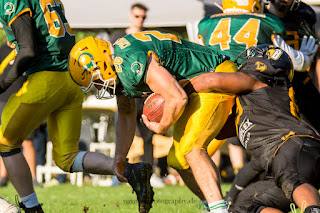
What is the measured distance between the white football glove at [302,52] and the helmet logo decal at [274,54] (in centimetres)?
114

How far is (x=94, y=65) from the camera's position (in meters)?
3.77

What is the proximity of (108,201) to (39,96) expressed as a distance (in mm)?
1913

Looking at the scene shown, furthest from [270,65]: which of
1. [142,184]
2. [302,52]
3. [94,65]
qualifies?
[302,52]

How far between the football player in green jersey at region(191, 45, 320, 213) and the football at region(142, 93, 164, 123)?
255 millimetres

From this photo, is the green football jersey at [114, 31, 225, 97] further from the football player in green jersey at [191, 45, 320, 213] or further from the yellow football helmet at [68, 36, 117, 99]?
the football player in green jersey at [191, 45, 320, 213]

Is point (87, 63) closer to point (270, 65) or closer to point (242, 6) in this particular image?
point (270, 65)

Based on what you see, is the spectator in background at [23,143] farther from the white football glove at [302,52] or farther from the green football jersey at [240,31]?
the white football glove at [302,52]

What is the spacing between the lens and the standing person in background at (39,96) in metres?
4.54

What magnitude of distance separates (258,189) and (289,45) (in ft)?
5.99

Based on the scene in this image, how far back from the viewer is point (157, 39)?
389cm

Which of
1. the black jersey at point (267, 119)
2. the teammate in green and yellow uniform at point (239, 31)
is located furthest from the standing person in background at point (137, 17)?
the black jersey at point (267, 119)

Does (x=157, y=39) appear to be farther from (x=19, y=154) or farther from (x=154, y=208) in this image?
(x=154, y=208)

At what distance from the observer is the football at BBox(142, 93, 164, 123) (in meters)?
3.84

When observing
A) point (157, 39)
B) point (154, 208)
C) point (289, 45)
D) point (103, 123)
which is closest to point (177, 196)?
point (154, 208)
